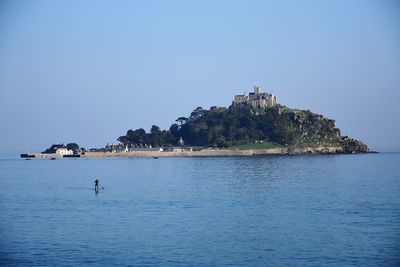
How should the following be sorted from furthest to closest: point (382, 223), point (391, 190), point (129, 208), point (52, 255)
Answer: point (391, 190) < point (129, 208) < point (382, 223) < point (52, 255)

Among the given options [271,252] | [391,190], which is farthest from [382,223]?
Answer: [391,190]

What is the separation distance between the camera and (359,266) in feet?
95.9

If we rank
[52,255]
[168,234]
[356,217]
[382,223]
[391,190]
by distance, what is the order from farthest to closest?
[391,190]
[356,217]
[382,223]
[168,234]
[52,255]

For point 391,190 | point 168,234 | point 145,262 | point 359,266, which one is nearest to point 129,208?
point 168,234

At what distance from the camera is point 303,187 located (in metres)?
70.6

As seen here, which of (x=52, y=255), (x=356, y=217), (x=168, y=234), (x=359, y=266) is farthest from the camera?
(x=356, y=217)

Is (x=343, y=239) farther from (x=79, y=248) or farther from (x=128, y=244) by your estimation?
(x=79, y=248)

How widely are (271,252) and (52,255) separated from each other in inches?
406

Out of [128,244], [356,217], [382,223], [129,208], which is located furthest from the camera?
[129,208]

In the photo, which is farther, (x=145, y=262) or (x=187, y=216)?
(x=187, y=216)

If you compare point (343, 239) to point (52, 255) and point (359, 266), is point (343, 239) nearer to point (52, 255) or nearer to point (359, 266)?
point (359, 266)

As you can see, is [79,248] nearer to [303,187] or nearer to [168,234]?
[168,234]

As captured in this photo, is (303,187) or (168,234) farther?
(303,187)

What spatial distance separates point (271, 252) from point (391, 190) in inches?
1505
